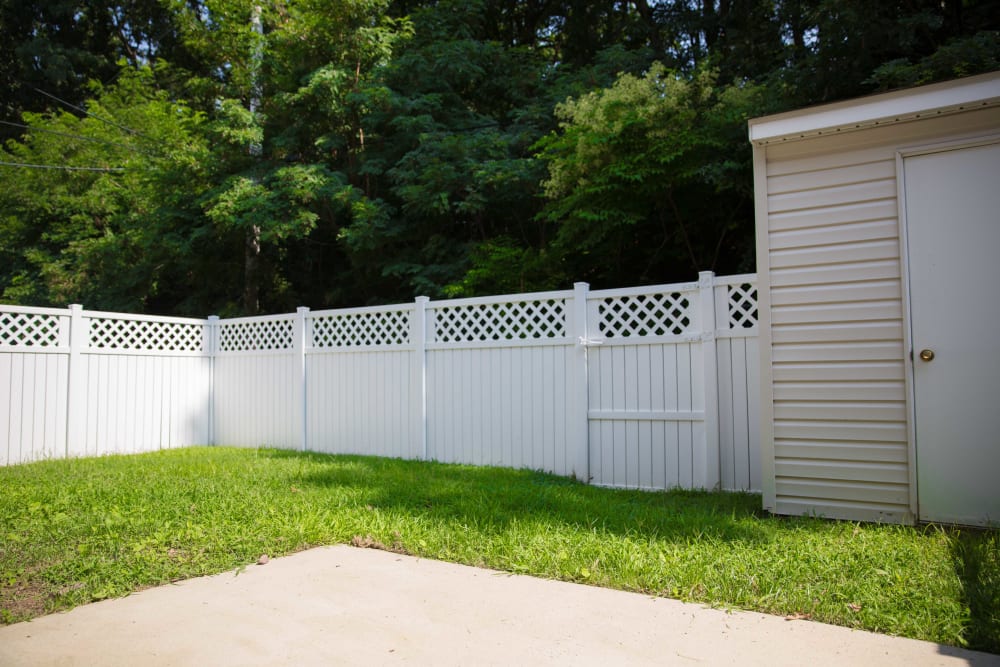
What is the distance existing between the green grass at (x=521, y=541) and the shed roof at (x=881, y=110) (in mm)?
2278

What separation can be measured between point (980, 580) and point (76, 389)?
8.04m

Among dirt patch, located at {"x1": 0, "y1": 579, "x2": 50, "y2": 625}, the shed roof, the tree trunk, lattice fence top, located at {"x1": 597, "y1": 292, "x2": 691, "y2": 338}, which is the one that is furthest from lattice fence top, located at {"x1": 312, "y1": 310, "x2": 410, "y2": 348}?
the tree trunk

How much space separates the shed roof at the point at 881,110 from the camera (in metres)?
3.52

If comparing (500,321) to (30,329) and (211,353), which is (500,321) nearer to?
(211,353)

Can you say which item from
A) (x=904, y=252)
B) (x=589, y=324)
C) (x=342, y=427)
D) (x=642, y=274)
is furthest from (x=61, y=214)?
(x=904, y=252)

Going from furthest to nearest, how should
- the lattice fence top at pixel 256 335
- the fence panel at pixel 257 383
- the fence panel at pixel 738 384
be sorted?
1. the lattice fence top at pixel 256 335
2. the fence panel at pixel 257 383
3. the fence panel at pixel 738 384

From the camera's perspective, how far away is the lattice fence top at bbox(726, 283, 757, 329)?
4836 millimetres

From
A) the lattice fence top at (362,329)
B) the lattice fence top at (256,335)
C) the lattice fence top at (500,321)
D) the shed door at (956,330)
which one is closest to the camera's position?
the shed door at (956,330)

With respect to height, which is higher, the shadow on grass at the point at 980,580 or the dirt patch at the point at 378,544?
the shadow on grass at the point at 980,580

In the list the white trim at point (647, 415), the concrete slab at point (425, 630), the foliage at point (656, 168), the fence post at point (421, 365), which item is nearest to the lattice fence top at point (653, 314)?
the white trim at point (647, 415)

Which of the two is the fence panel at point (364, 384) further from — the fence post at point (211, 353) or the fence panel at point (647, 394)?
the fence panel at point (647, 394)

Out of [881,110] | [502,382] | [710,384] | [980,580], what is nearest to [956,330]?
[881,110]

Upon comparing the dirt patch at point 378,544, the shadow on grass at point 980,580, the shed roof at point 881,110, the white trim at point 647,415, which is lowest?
the dirt patch at point 378,544

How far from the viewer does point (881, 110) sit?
375 cm
